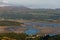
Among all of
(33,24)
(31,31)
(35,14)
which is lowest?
(31,31)

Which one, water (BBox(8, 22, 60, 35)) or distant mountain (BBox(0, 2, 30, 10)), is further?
distant mountain (BBox(0, 2, 30, 10))

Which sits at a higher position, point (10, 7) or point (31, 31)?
point (10, 7)

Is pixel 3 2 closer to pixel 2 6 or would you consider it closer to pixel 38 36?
pixel 2 6

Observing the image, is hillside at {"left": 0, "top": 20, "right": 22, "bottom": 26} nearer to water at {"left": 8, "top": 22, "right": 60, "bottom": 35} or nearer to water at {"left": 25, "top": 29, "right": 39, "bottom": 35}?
water at {"left": 8, "top": 22, "right": 60, "bottom": 35}

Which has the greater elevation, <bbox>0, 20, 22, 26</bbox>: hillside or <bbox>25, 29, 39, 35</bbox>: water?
<bbox>0, 20, 22, 26</bbox>: hillside

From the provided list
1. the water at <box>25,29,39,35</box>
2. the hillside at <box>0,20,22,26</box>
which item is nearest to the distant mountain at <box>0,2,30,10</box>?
the hillside at <box>0,20,22,26</box>

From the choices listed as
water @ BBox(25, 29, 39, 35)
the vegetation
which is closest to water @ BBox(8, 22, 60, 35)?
water @ BBox(25, 29, 39, 35)

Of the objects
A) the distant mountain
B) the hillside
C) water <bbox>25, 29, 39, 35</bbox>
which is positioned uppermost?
the distant mountain

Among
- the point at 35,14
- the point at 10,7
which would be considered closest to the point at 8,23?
the point at 10,7

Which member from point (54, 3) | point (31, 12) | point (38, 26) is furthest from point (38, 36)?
point (54, 3)

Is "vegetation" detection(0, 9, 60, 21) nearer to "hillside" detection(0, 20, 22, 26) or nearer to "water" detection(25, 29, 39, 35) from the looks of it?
"hillside" detection(0, 20, 22, 26)

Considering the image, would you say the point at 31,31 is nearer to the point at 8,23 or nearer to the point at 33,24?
the point at 33,24

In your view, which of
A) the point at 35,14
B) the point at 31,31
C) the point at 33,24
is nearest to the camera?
the point at 31,31
